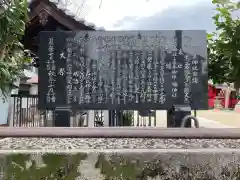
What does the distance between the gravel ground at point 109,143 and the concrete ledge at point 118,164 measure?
33 centimetres

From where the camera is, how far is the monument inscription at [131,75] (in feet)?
19.1

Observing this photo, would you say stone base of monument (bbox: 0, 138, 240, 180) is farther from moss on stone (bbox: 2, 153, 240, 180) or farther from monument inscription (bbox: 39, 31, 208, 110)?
monument inscription (bbox: 39, 31, 208, 110)

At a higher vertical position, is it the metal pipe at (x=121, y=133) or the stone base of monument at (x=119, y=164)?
the metal pipe at (x=121, y=133)

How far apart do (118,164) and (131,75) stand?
2.83 meters

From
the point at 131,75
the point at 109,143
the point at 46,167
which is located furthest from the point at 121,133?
the point at 131,75

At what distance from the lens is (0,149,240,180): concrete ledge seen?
3230 mm

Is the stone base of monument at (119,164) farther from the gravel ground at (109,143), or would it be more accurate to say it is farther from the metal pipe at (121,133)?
the metal pipe at (121,133)

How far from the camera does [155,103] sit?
5.85m

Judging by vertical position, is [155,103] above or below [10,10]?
below

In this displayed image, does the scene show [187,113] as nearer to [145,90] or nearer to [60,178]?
[145,90]

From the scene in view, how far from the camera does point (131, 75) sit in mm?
5855

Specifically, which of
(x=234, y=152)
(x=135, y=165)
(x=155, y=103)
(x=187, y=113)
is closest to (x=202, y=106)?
(x=187, y=113)

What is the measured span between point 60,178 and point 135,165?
0.78m

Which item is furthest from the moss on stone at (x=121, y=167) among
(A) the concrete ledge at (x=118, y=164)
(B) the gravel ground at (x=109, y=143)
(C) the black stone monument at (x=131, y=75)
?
(C) the black stone monument at (x=131, y=75)
